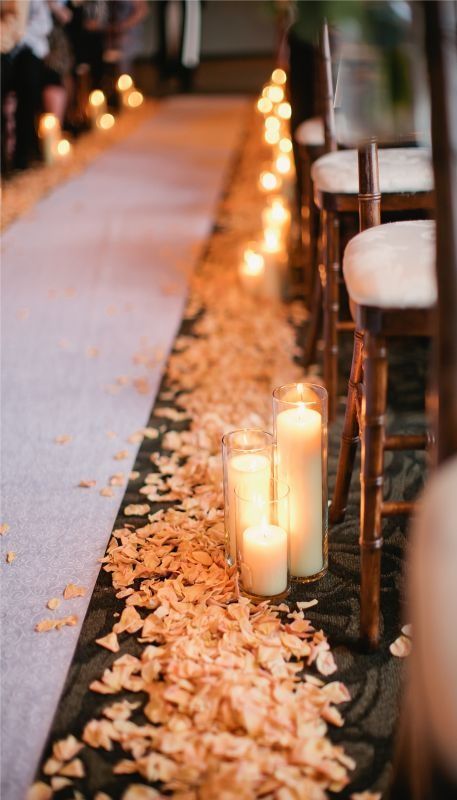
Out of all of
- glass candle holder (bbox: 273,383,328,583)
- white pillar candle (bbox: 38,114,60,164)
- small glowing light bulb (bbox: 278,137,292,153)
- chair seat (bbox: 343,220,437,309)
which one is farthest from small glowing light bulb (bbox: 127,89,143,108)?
chair seat (bbox: 343,220,437,309)

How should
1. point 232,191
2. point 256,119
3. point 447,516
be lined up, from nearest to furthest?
point 447,516, point 232,191, point 256,119

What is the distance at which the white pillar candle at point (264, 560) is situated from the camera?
1522 millimetres

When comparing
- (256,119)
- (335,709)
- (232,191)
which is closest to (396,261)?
(335,709)

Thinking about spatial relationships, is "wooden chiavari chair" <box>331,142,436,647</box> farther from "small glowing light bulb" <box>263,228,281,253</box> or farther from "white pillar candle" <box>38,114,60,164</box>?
"white pillar candle" <box>38,114,60,164</box>

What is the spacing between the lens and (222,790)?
118cm

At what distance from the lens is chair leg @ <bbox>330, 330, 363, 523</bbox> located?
5.35 feet

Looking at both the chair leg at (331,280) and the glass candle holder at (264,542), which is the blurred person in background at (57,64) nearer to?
the chair leg at (331,280)

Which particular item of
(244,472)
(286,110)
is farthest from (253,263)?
(244,472)

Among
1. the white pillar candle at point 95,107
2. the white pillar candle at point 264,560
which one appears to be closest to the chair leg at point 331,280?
the white pillar candle at point 264,560

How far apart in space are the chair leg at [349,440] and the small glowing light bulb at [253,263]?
1.56 m

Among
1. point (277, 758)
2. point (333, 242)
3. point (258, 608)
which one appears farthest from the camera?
point (333, 242)

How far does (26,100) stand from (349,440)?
187 inches

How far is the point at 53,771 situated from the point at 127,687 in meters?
0.19

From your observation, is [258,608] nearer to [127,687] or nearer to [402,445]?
[127,687]
